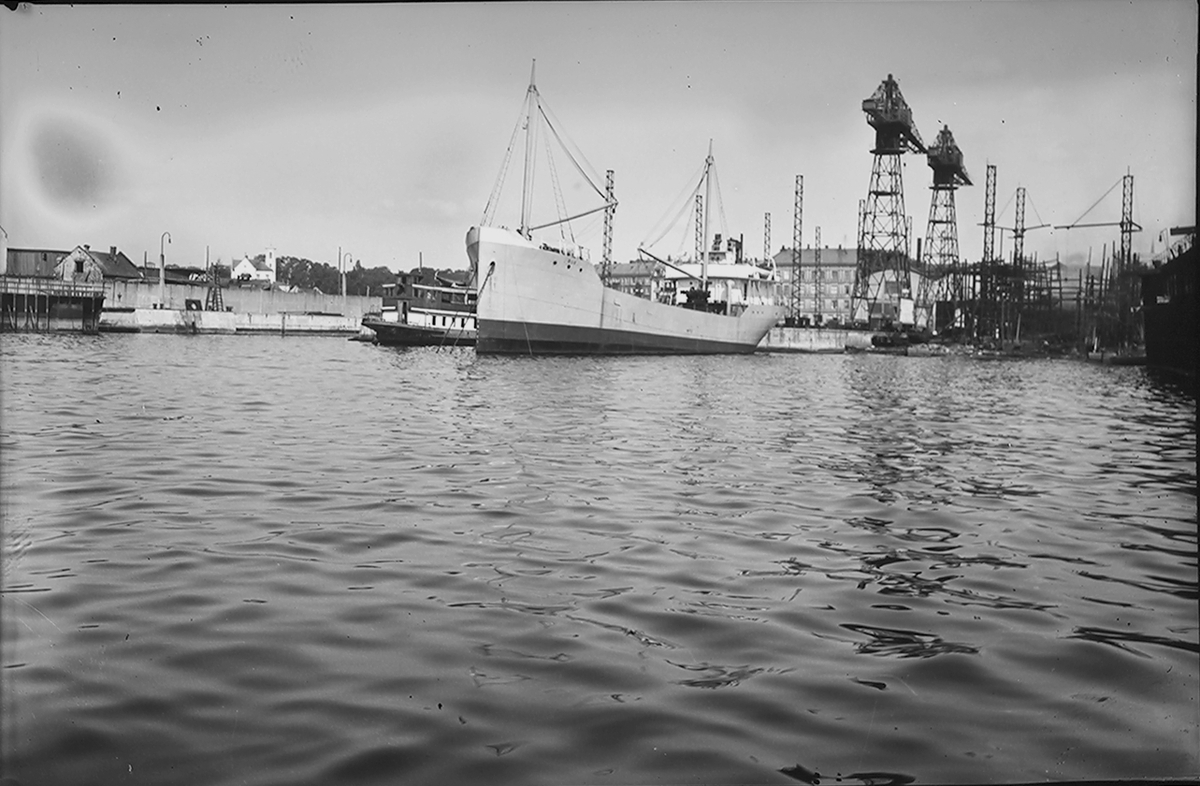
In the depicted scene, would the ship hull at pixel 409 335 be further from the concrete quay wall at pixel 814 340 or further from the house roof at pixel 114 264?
the house roof at pixel 114 264

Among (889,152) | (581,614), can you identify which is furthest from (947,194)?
(581,614)

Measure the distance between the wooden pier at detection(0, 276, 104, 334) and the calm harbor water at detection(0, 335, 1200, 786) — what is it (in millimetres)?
47064

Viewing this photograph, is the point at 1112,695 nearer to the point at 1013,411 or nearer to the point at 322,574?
the point at 322,574

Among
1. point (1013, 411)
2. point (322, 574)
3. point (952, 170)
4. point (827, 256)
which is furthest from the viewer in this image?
point (827, 256)

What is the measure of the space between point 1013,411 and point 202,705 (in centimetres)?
1644

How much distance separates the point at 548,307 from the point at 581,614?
3403cm

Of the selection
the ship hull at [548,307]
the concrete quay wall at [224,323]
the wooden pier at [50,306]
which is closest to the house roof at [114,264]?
the concrete quay wall at [224,323]

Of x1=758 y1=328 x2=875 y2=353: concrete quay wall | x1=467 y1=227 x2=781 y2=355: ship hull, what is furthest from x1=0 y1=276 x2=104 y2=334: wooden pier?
x1=758 y1=328 x2=875 y2=353: concrete quay wall

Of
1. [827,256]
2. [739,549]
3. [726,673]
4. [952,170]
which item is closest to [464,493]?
[739,549]

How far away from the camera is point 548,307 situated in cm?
3806

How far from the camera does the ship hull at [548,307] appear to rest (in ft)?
120

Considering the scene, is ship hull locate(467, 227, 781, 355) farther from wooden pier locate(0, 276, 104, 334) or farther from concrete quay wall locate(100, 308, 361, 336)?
concrete quay wall locate(100, 308, 361, 336)

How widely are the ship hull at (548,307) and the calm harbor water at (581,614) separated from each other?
1035 inches

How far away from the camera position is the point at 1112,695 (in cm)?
363
